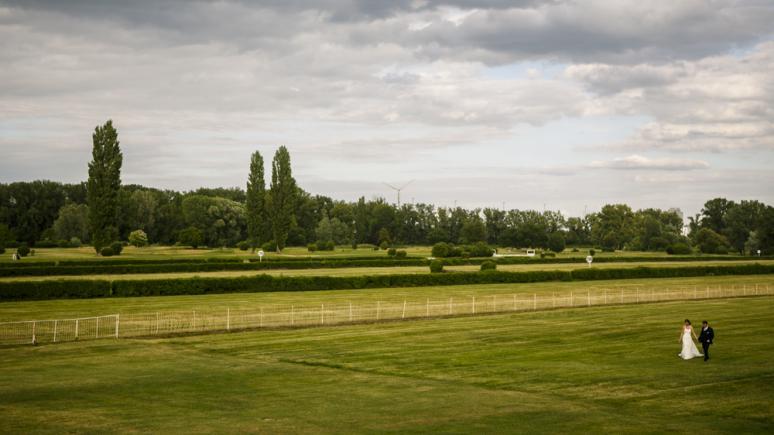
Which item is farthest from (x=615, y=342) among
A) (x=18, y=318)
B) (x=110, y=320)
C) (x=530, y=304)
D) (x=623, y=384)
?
(x=18, y=318)

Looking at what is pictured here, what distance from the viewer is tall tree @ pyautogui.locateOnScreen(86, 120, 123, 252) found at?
303 feet

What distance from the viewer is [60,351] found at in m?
32.6

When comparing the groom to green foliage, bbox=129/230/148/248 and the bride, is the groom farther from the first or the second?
green foliage, bbox=129/230/148/248

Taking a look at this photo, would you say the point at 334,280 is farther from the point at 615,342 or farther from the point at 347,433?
the point at 347,433

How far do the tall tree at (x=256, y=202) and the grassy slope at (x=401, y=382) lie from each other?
7582 centimetres

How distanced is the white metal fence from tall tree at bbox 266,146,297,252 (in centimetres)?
5844

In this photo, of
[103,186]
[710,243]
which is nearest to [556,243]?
[710,243]

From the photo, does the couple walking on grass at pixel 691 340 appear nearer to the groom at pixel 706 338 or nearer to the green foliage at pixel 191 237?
the groom at pixel 706 338

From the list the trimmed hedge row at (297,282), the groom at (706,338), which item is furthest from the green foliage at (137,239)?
the groom at (706,338)

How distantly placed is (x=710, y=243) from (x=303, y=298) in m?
123

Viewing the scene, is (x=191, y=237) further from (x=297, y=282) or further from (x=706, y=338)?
(x=706, y=338)

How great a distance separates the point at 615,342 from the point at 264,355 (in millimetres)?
15933

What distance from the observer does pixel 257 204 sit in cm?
11381

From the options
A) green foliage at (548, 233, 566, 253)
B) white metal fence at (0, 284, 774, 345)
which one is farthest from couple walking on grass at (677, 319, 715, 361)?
green foliage at (548, 233, 566, 253)
